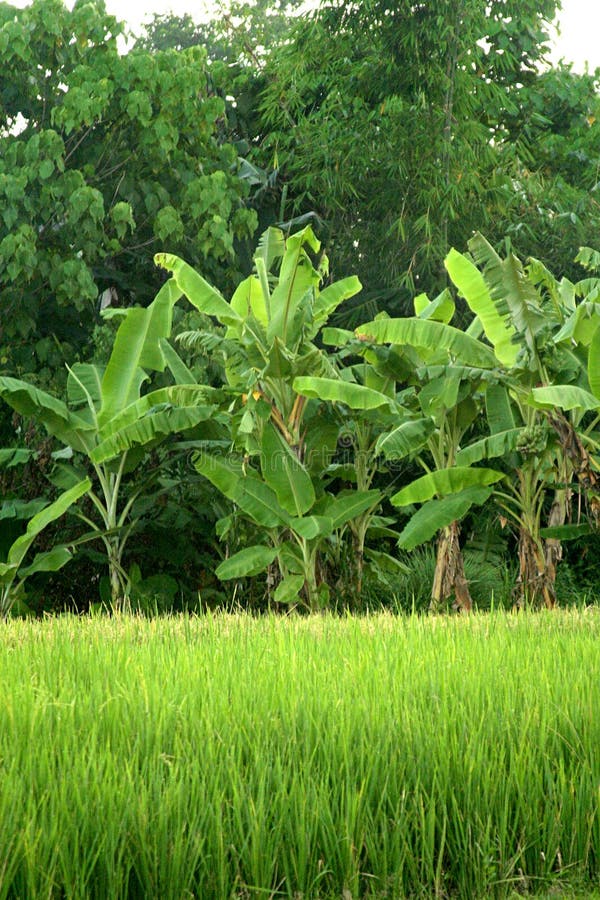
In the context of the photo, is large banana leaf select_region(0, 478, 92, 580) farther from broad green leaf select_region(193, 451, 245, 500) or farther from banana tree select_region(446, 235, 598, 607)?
banana tree select_region(446, 235, 598, 607)

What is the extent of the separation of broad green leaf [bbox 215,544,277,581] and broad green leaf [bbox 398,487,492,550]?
997mm

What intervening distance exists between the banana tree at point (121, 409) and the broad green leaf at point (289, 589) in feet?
3.97

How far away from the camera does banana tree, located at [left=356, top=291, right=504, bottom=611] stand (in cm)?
712

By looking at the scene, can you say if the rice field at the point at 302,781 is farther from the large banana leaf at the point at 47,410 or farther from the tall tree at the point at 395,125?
the tall tree at the point at 395,125

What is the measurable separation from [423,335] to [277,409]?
123 centimetres

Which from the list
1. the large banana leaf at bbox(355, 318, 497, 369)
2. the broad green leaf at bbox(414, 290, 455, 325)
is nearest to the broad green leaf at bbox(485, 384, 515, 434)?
the large banana leaf at bbox(355, 318, 497, 369)

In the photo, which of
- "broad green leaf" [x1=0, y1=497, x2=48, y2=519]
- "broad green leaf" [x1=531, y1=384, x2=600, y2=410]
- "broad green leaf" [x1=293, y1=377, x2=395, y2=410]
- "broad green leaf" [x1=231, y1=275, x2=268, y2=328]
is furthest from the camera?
"broad green leaf" [x1=0, y1=497, x2=48, y2=519]

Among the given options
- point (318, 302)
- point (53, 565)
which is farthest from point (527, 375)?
point (53, 565)

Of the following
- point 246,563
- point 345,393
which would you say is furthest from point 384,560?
point 345,393

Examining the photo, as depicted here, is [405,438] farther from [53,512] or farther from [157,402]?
[53,512]

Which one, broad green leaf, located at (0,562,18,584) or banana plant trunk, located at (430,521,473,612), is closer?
banana plant trunk, located at (430,521,473,612)

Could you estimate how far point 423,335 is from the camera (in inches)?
284

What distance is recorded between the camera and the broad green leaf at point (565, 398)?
645cm

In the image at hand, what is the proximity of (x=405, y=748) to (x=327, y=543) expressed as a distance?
4794mm
